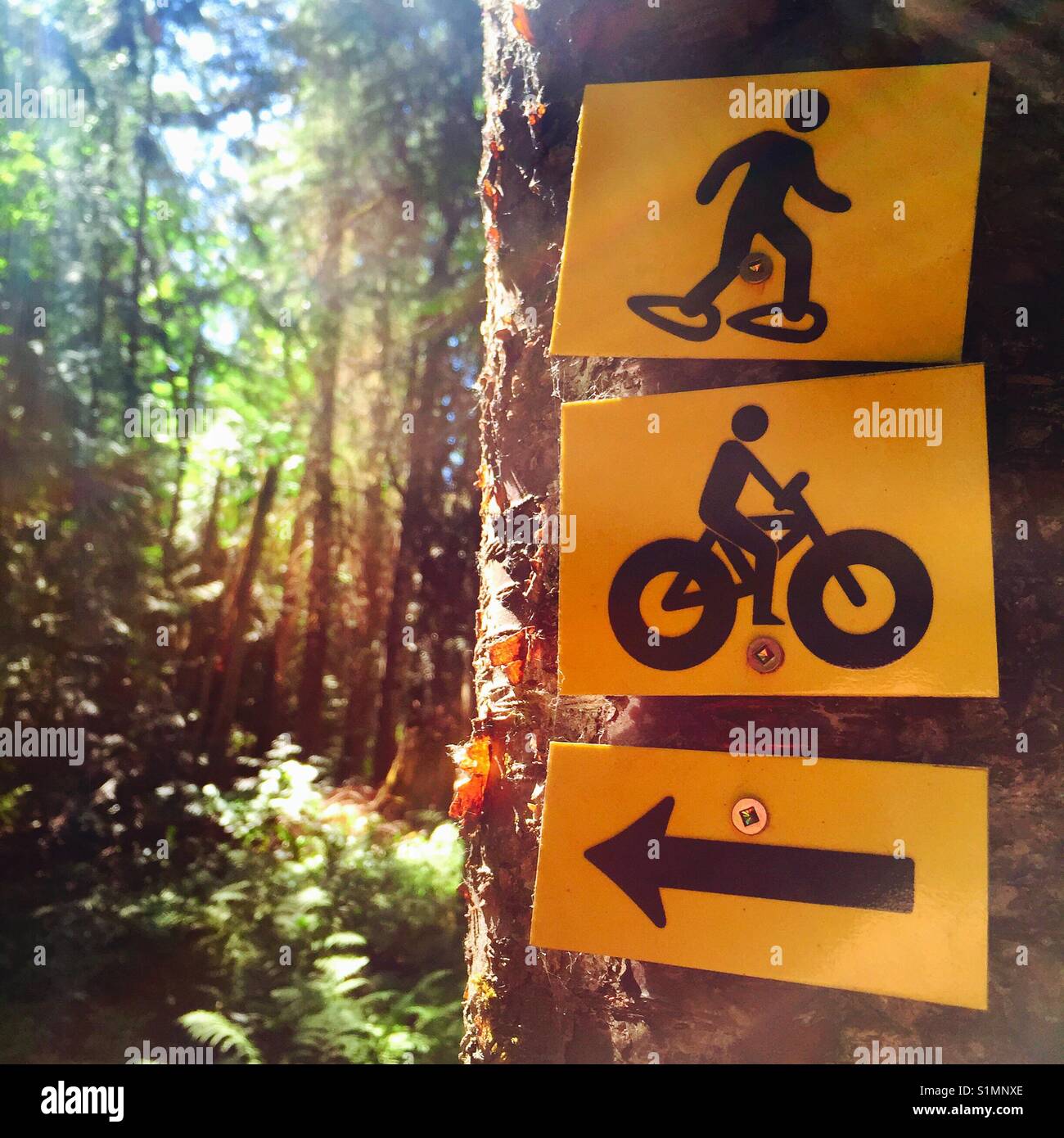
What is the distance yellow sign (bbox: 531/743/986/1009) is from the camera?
0.85m

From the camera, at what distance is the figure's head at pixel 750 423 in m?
0.93

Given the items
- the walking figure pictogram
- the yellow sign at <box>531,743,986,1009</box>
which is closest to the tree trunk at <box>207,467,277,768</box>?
the yellow sign at <box>531,743,986,1009</box>

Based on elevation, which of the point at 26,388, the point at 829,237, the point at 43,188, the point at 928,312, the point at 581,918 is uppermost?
the point at 43,188

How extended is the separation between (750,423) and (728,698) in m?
0.33

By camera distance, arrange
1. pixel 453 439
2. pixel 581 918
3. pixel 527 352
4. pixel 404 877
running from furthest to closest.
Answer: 1. pixel 453 439
2. pixel 404 877
3. pixel 527 352
4. pixel 581 918

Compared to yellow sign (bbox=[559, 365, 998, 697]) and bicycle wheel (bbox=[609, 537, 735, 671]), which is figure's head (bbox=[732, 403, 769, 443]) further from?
bicycle wheel (bbox=[609, 537, 735, 671])

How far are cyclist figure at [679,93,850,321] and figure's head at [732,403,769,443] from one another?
123 mm

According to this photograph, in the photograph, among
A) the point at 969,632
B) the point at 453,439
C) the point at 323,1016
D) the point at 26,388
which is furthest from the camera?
the point at 453,439

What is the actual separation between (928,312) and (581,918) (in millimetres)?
834

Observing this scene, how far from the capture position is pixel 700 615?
0.95 metres

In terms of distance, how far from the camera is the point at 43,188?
7.17 metres

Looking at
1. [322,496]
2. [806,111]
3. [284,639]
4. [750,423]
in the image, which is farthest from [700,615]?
[284,639]

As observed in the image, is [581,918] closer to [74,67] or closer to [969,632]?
[969,632]

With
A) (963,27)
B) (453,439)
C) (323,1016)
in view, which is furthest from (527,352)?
(453,439)
